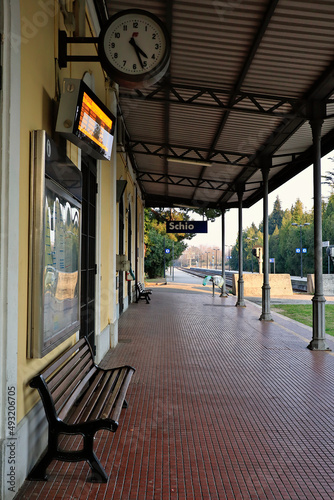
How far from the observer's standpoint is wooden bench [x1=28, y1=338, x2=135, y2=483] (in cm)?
297

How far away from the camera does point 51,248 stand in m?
3.39

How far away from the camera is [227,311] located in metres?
13.7

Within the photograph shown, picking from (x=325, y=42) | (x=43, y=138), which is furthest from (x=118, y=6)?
(x=43, y=138)

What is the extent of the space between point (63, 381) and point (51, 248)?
3.73 ft

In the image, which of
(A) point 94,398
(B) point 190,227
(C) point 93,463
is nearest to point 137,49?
(A) point 94,398

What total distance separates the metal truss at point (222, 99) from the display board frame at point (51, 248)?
411 cm

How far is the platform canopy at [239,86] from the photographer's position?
16.9 feet

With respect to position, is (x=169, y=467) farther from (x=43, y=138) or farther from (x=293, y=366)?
(x=293, y=366)

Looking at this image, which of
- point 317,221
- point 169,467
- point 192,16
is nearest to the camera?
point 169,467

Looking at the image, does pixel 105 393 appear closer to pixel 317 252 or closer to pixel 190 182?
pixel 317 252

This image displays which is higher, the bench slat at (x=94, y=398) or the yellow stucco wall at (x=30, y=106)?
the yellow stucco wall at (x=30, y=106)

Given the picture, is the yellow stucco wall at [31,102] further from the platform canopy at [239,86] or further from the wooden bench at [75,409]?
A: the platform canopy at [239,86]

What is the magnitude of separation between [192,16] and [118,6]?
1.19m

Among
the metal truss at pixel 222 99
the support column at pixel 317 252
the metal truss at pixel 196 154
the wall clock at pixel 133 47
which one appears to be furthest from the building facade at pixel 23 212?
the metal truss at pixel 196 154
